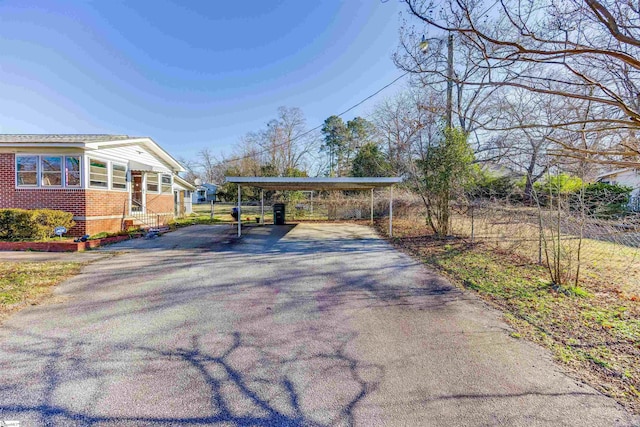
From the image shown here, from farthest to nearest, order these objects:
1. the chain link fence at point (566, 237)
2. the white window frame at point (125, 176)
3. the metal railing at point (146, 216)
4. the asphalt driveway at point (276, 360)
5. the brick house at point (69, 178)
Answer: the metal railing at point (146, 216) → the white window frame at point (125, 176) → the brick house at point (69, 178) → the chain link fence at point (566, 237) → the asphalt driveway at point (276, 360)

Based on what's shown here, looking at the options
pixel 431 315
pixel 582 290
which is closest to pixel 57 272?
pixel 431 315

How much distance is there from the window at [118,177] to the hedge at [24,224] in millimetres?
2804

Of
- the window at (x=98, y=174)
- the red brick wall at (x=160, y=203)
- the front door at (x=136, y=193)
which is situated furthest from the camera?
the red brick wall at (x=160, y=203)

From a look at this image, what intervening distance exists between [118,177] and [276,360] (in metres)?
11.9

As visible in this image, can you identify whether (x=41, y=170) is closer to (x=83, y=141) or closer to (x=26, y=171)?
(x=26, y=171)

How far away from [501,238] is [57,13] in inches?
642

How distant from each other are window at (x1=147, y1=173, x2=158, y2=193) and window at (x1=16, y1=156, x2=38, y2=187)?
4282 millimetres

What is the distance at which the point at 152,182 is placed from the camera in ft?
45.0

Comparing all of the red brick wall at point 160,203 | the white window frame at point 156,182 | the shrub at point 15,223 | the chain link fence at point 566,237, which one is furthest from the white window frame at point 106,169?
the chain link fence at point 566,237

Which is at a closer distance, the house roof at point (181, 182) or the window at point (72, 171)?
the window at point (72, 171)

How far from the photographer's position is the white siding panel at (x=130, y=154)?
10.4m

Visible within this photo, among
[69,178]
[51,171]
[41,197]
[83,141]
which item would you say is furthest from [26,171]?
[83,141]

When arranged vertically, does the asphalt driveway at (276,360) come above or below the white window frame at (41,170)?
below

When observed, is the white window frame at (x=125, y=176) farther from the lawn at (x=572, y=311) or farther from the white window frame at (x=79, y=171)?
the lawn at (x=572, y=311)
